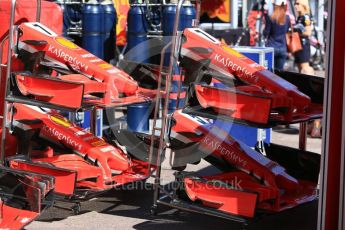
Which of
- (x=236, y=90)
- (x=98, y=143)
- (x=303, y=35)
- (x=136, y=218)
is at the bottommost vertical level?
(x=136, y=218)

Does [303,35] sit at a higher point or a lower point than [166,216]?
higher

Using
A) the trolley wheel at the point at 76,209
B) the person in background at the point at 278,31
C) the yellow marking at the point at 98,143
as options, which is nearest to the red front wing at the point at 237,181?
the yellow marking at the point at 98,143

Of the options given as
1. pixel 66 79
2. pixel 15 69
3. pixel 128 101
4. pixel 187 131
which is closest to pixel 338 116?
pixel 187 131

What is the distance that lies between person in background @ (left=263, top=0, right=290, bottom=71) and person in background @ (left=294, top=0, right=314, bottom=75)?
0.33 m

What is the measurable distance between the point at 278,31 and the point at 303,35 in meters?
1.03

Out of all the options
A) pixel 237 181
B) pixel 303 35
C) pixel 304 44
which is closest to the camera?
pixel 237 181

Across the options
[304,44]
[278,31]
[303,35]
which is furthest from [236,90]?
[303,35]

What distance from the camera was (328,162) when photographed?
4.36 m

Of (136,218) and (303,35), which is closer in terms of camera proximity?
(136,218)

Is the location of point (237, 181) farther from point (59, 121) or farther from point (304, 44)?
point (304, 44)

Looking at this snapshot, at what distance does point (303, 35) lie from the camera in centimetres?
1084

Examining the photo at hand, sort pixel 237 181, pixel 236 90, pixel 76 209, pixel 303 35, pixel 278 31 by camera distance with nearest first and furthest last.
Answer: pixel 236 90 < pixel 237 181 < pixel 76 209 < pixel 278 31 < pixel 303 35

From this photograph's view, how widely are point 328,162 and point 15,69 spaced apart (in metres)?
2.59

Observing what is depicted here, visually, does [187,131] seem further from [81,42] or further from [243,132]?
[81,42]
